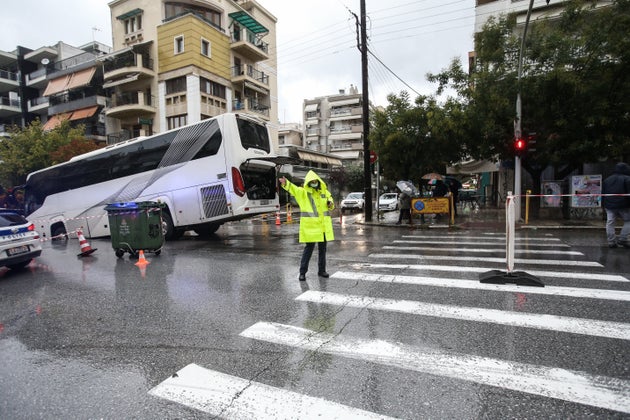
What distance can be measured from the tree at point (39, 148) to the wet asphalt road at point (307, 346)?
997 inches

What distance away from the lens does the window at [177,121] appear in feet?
97.8

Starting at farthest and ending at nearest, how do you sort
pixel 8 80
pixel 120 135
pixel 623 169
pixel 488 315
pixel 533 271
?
pixel 8 80, pixel 120 135, pixel 623 169, pixel 533 271, pixel 488 315

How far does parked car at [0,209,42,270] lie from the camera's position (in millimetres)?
7771

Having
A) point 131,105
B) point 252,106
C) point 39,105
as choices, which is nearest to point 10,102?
point 39,105

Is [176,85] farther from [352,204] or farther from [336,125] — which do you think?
[336,125]

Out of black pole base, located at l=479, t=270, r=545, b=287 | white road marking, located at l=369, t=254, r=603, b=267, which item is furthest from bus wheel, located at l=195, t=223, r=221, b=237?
black pole base, located at l=479, t=270, r=545, b=287

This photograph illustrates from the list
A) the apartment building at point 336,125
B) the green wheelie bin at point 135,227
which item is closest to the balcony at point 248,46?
the apartment building at point 336,125

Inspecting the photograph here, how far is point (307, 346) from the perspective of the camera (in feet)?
12.0

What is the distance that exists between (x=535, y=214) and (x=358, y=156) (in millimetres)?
44399

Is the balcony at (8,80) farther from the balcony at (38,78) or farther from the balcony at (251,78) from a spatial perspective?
the balcony at (251,78)

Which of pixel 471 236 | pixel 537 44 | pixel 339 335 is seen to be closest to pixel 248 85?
pixel 537 44

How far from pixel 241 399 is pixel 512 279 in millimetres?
4732

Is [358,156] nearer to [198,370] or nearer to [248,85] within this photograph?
[248,85]

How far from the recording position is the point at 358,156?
200 ft
